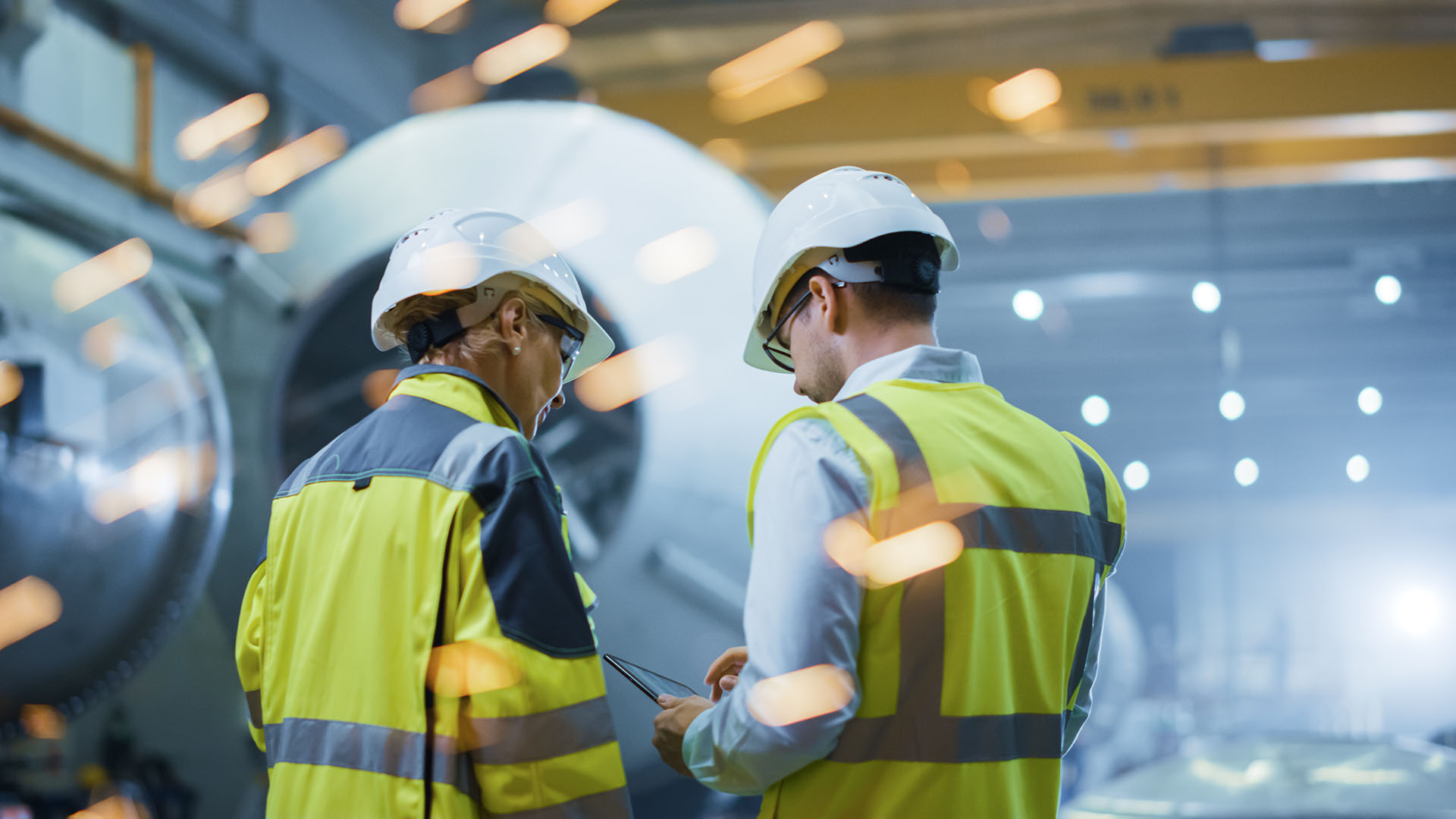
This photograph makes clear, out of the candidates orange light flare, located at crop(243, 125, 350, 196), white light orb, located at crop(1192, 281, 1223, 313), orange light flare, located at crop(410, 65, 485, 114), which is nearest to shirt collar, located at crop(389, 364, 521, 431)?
orange light flare, located at crop(243, 125, 350, 196)

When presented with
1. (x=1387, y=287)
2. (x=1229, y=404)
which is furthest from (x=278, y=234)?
(x=1387, y=287)

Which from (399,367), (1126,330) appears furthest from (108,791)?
(1126,330)

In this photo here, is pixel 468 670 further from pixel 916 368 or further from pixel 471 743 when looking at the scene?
pixel 916 368

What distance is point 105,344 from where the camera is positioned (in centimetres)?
314

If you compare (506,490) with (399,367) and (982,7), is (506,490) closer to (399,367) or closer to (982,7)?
(399,367)

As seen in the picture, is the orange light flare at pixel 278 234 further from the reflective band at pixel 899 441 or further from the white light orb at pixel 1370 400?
the white light orb at pixel 1370 400

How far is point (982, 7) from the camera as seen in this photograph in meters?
5.91

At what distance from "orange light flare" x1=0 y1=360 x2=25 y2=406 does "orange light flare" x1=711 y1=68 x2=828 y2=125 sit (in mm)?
3256

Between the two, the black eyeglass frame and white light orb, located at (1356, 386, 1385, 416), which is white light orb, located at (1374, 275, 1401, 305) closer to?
white light orb, located at (1356, 386, 1385, 416)

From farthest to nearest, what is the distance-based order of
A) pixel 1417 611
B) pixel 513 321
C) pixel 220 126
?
1. pixel 1417 611
2. pixel 220 126
3. pixel 513 321

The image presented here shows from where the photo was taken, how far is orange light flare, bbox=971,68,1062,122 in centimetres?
522

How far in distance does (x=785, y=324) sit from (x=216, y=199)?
4.25 metres

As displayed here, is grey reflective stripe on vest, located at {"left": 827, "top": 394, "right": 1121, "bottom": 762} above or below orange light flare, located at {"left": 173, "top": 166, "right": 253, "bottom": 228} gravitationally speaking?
below

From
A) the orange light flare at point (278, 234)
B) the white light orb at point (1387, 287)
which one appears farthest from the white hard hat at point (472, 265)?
the white light orb at point (1387, 287)
